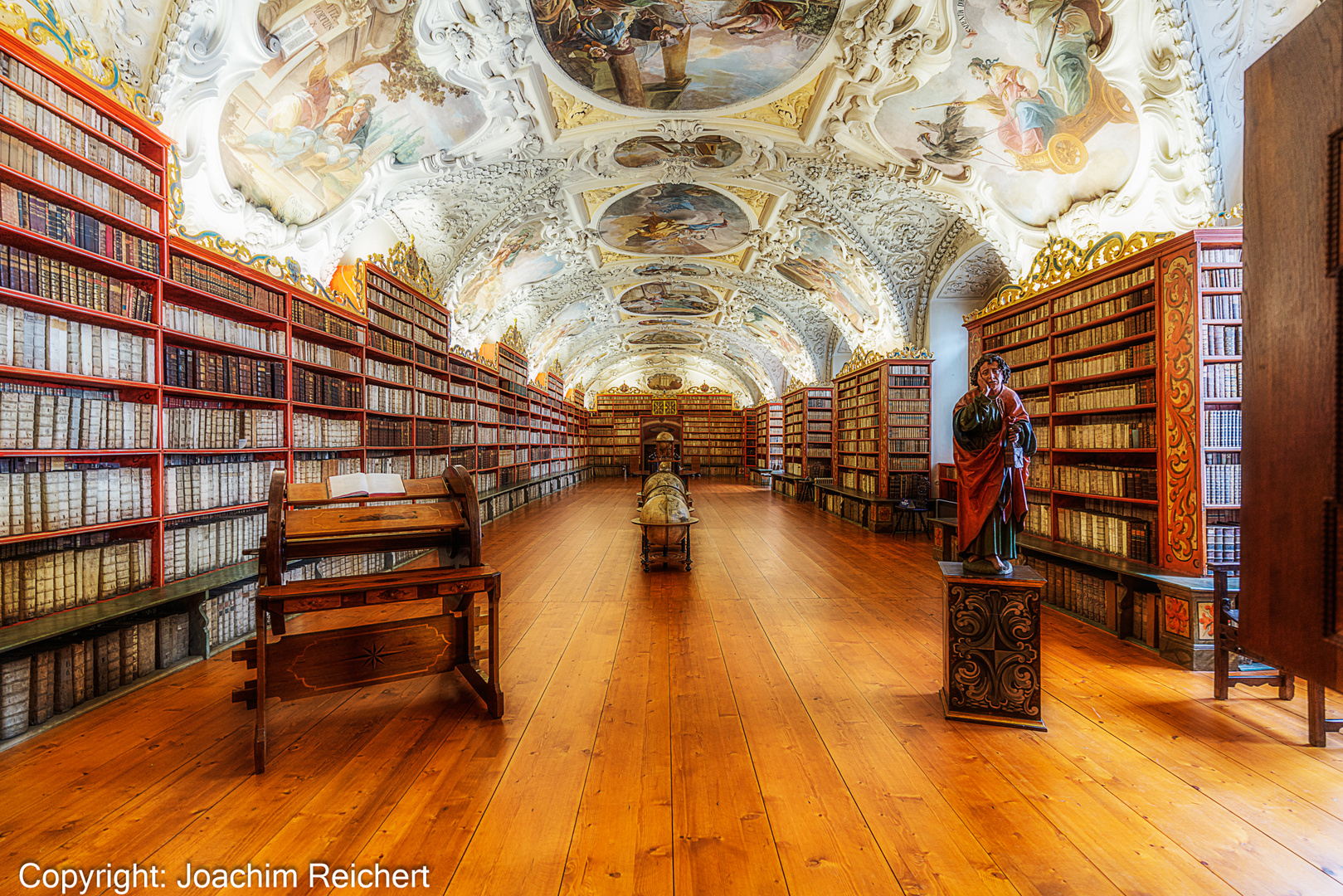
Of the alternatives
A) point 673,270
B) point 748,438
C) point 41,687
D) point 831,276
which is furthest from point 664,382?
point 41,687

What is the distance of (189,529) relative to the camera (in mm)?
4500

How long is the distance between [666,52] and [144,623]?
283 inches

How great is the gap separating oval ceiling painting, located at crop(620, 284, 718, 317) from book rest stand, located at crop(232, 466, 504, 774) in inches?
534

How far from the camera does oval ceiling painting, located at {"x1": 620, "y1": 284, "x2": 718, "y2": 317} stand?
54.1ft

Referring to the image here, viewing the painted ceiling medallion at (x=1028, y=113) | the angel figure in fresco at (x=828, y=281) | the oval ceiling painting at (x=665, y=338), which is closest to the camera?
the painted ceiling medallion at (x=1028, y=113)

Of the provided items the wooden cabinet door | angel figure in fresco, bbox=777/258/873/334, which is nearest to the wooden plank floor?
the wooden cabinet door

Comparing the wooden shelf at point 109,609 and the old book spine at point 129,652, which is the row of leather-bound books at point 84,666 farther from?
the wooden shelf at point 109,609

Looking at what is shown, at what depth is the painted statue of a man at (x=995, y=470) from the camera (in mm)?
3414

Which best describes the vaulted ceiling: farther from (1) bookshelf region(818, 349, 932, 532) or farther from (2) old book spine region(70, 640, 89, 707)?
(2) old book spine region(70, 640, 89, 707)

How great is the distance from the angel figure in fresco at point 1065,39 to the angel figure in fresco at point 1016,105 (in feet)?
0.52

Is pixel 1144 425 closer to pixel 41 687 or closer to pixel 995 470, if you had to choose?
pixel 995 470

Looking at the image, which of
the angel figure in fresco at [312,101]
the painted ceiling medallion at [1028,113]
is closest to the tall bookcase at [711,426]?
the painted ceiling medallion at [1028,113]

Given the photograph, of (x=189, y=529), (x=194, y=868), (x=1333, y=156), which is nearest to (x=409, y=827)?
(x=194, y=868)

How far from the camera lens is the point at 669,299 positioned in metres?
17.7
